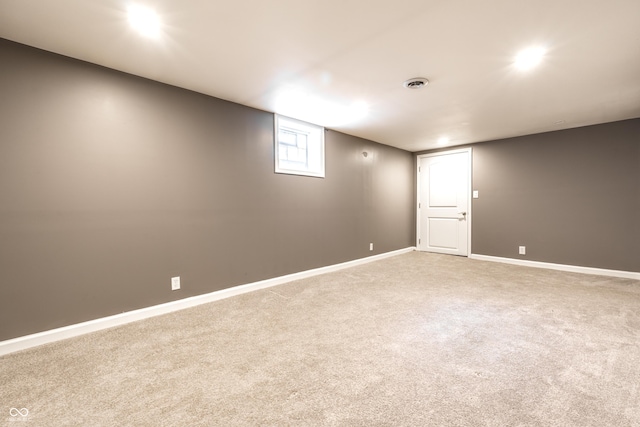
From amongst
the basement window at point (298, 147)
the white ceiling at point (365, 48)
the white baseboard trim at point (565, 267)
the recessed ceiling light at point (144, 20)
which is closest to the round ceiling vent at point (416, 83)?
the white ceiling at point (365, 48)

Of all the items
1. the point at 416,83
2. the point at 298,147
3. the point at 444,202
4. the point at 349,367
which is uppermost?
the point at 416,83

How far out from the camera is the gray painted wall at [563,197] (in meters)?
3.87

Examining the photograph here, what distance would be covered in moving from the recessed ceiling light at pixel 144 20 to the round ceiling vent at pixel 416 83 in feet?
7.17

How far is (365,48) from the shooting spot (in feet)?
7.13

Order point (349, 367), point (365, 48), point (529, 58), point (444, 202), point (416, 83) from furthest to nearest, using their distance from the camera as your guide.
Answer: point (444, 202) < point (416, 83) < point (529, 58) < point (365, 48) < point (349, 367)

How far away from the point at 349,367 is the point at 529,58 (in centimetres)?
287

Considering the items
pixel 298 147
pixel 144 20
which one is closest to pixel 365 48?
pixel 144 20

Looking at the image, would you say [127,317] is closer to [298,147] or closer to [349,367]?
[349,367]

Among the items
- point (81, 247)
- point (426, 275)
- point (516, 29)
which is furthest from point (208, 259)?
point (516, 29)

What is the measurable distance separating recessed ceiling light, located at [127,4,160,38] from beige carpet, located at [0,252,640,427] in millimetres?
2309

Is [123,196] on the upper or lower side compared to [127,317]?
upper

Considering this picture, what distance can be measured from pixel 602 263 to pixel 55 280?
664 cm

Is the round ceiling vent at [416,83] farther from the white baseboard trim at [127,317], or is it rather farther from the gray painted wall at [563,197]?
the gray painted wall at [563,197]

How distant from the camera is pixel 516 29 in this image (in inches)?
75.3
